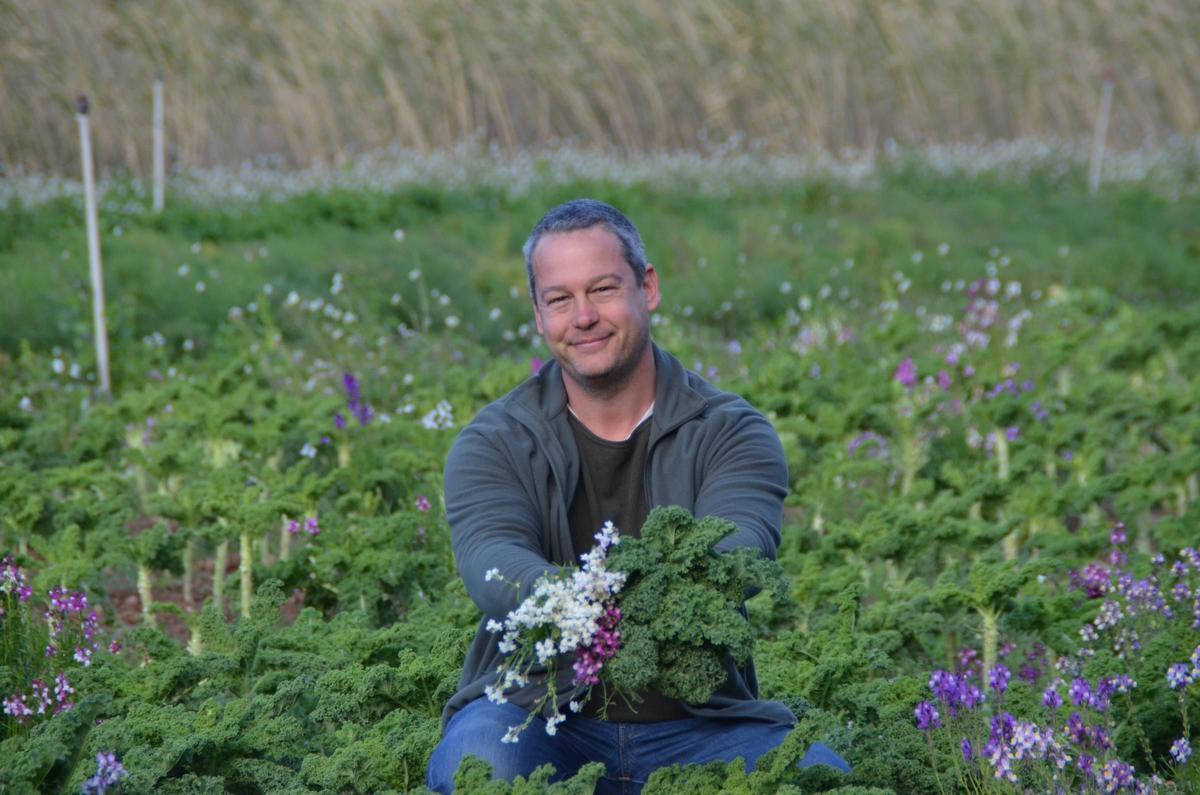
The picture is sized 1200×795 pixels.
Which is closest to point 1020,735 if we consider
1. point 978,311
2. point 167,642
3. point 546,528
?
point 546,528

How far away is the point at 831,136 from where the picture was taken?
16.2 meters

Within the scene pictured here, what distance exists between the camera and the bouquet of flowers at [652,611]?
2.43 metres

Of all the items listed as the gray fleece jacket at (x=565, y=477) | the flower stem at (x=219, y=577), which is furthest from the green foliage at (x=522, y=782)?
the flower stem at (x=219, y=577)

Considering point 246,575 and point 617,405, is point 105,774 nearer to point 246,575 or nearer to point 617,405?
point 617,405

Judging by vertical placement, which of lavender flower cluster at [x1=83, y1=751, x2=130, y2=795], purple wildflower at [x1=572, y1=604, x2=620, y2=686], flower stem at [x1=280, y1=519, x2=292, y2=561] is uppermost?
flower stem at [x1=280, y1=519, x2=292, y2=561]

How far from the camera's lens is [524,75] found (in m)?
14.8

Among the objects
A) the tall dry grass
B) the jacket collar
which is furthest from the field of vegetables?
the tall dry grass

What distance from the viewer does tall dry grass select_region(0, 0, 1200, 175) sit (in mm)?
12930

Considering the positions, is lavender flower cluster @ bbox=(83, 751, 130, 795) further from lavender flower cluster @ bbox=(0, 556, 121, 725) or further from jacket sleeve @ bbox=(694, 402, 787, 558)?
jacket sleeve @ bbox=(694, 402, 787, 558)

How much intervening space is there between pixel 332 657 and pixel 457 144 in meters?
10.9

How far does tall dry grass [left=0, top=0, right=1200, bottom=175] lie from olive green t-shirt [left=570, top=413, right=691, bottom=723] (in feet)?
34.3

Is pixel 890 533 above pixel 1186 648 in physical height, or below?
above

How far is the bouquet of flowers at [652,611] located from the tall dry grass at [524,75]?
11.0 m

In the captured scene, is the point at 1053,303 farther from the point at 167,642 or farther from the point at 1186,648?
the point at 167,642
